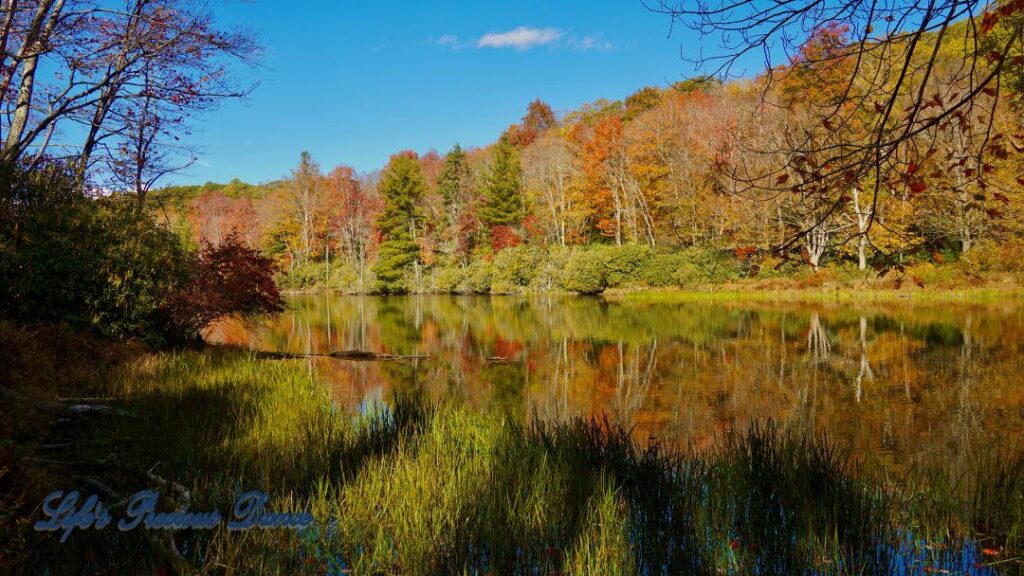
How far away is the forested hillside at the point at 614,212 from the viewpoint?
2253 centimetres

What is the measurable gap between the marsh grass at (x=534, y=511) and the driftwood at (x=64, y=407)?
1.38 feet

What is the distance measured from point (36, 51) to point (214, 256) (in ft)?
17.4

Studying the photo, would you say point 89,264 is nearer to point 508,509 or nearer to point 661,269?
point 508,509

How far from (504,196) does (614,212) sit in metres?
8.98

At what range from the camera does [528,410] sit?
309 inches

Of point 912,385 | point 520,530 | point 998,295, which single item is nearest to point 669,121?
point 998,295

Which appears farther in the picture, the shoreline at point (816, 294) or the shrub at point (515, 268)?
the shrub at point (515, 268)

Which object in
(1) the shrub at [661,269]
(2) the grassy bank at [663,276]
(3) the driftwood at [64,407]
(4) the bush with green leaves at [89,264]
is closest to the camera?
(3) the driftwood at [64,407]

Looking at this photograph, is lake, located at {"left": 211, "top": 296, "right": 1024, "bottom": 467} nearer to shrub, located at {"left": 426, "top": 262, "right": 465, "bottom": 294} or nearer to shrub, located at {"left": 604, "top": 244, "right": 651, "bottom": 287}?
shrub, located at {"left": 604, "top": 244, "right": 651, "bottom": 287}

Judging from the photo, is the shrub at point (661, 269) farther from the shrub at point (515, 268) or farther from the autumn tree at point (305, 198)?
the autumn tree at point (305, 198)

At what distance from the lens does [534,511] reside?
3.37 metres

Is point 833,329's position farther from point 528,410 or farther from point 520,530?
point 520,530

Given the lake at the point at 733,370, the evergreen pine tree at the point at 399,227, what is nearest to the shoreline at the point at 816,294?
the lake at the point at 733,370

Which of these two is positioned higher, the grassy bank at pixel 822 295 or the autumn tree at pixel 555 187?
the autumn tree at pixel 555 187
